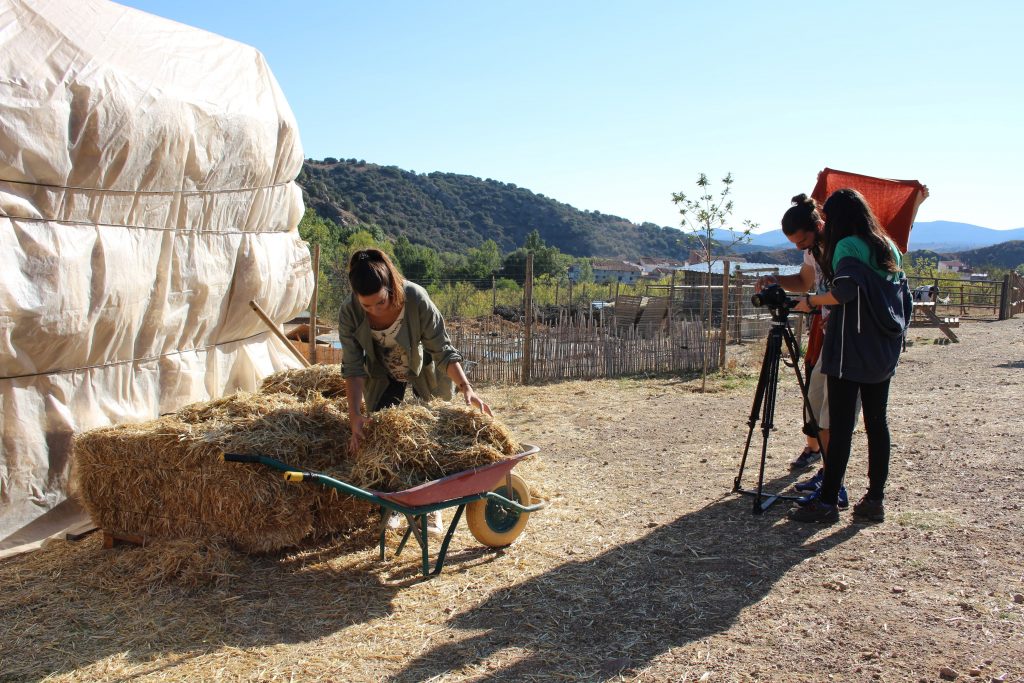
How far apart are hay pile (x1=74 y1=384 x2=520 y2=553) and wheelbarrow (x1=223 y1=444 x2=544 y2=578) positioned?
91mm

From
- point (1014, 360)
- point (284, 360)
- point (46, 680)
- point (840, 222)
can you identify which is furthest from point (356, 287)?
point (1014, 360)

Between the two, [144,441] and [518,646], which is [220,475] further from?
[518,646]

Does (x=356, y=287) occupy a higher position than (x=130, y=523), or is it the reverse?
(x=356, y=287)

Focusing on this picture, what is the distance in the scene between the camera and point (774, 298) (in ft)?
12.8

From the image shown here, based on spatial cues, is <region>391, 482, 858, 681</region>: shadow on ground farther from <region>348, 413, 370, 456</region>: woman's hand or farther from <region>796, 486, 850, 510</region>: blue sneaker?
<region>348, 413, 370, 456</region>: woman's hand

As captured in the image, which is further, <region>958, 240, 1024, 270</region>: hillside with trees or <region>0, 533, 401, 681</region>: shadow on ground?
<region>958, 240, 1024, 270</region>: hillside with trees

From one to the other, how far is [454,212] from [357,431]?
202 feet

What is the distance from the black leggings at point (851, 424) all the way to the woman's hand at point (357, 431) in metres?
2.32

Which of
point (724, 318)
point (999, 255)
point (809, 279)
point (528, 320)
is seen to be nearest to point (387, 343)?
point (809, 279)

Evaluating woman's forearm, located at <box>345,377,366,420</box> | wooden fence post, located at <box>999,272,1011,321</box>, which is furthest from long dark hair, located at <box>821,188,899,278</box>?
wooden fence post, located at <box>999,272,1011,321</box>

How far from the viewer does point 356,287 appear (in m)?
3.37

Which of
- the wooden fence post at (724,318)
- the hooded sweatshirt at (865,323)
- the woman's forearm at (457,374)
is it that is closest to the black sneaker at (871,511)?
the hooded sweatshirt at (865,323)

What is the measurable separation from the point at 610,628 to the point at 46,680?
2.04 meters

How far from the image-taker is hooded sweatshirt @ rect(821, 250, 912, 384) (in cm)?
364
